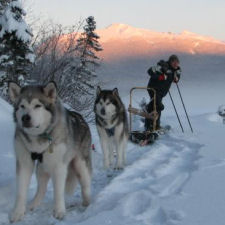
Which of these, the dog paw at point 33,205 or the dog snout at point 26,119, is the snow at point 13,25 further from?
the dog snout at point 26,119

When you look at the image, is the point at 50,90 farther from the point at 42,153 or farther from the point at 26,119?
the point at 42,153

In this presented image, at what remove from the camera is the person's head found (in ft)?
31.4

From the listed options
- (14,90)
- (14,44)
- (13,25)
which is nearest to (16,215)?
(14,90)

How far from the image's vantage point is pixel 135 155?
7.27 meters

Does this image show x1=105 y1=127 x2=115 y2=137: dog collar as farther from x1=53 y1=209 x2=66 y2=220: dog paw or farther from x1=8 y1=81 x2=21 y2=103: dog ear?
x1=8 y1=81 x2=21 y2=103: dog ear

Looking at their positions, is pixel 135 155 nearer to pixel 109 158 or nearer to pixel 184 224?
pixel 109 158

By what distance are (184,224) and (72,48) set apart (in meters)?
12.3

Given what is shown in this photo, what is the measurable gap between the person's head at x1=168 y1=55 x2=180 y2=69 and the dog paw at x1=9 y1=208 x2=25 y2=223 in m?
6.91

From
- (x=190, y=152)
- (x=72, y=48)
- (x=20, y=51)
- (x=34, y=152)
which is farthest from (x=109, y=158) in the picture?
(x=72, y=48)

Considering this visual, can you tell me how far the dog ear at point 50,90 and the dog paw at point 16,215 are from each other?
108cm

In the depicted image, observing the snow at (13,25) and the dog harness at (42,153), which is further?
the snow at (13,25)

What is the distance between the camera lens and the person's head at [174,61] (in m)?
9.56

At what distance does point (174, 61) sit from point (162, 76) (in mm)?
482

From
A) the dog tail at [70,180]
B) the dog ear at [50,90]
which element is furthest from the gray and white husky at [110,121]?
the dog ear at [50,90]
